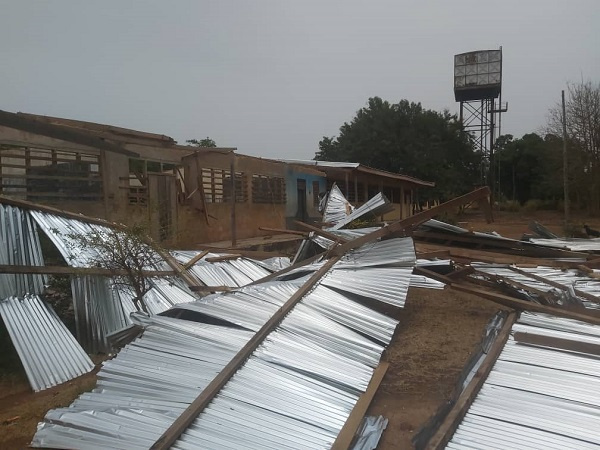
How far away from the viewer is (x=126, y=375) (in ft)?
12.1

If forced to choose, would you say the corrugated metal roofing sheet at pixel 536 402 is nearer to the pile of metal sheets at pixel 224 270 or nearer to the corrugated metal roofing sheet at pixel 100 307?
the corrugated metal roofing sheet at pixel 100 307

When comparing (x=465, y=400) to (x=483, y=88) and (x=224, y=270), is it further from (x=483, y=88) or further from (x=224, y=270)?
(x=483, y=88)

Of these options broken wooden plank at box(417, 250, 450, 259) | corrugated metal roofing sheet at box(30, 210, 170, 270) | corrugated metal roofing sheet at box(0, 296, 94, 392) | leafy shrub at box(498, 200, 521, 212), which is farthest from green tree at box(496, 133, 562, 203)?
corrugated metal roofing sheet at box(0, 296, 94, 392)

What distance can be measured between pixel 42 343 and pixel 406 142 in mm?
30593

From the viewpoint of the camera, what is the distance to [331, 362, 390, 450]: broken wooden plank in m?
3.12

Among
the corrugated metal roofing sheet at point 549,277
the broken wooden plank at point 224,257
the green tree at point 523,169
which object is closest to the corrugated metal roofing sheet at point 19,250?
the broken wooden plank at point 224,257

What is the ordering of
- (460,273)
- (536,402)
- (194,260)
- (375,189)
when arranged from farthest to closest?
(375,189) < (194,260) < (460,273) < (536,402)

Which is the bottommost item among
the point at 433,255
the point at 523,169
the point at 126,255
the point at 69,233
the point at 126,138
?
the point at 433,255

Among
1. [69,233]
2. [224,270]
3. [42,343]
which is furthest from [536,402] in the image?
[69,233]

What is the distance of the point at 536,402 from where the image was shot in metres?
3.61

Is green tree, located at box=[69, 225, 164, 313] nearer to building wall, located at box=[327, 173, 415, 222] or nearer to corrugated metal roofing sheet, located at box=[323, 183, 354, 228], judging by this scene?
corrugated metal roofing sheet, located at box=[323, 183, 354, 228]

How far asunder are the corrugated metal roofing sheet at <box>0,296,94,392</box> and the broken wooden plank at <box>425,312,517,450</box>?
3332 millimetres

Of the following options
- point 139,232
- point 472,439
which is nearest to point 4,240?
point 139,232

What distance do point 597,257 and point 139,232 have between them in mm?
8306
